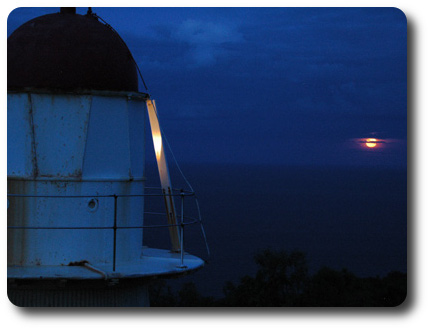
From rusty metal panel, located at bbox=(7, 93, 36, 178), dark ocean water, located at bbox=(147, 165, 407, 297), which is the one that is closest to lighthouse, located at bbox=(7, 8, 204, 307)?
rusty metal panel, located at bbox=(7, 93, 36, 178)

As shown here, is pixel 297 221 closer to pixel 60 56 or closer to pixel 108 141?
pixel 108 141

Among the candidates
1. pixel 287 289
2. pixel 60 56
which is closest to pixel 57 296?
pixel 60 56

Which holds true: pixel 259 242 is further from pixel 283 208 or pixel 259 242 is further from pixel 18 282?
pixel 18 282

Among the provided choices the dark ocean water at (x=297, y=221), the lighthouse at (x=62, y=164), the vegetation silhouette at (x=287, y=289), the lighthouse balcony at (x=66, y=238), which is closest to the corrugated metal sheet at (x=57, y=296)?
the lighthouse at (x=62, y=164)

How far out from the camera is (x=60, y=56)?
8016 millimetres

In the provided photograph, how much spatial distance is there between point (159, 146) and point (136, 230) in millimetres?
1130

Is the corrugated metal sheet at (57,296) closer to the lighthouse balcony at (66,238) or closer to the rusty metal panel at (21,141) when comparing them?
the lighthouse balcony at (66,238)

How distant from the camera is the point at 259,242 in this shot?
80.2 ft

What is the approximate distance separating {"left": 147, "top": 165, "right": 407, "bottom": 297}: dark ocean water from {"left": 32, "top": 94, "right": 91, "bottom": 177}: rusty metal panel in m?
1.51

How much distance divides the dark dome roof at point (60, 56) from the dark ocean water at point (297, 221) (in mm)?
1695

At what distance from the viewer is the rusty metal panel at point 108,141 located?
8.09m

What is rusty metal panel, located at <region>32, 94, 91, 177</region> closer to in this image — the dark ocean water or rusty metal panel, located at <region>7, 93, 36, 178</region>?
rusty metal panel, located at <region>7, 93, 36, 178</region>

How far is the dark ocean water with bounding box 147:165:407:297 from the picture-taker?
13.5m
